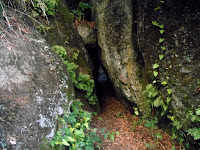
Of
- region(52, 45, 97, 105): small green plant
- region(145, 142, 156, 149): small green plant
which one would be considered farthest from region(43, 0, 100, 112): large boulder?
region(145, 142, 156, 149): small green plant

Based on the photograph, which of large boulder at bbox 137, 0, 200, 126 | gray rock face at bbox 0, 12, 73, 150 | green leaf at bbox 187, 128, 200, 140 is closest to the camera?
gray rock face at bbox 0, 12, 73, 150

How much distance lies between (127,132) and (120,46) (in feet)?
11.3

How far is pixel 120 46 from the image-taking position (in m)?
6.03

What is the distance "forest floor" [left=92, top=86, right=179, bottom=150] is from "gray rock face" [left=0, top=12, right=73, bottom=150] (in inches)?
85.5

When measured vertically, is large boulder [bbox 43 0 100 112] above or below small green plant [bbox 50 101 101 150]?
above

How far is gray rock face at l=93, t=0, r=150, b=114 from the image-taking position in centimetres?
571

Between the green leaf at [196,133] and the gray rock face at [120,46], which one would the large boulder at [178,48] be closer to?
the green leaf at [196,133]

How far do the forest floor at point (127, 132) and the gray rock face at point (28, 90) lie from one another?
217 centimetres

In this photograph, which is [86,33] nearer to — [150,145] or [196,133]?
[150,145]

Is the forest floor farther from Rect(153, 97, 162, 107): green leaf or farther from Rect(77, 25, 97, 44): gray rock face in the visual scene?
Rect(77, 25, 97, 44): gray rock face

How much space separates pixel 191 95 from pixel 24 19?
18.3 ft

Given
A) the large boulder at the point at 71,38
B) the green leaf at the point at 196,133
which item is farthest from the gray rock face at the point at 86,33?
the green leaf at the point at 196,133

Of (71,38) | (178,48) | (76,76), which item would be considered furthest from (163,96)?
(71,38)

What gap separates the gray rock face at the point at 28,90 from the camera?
2.47 meters
